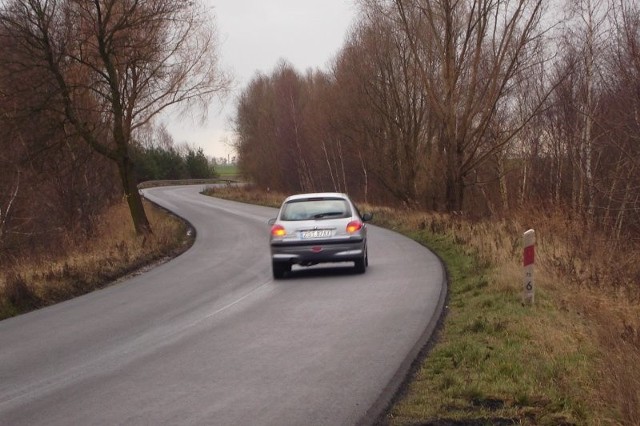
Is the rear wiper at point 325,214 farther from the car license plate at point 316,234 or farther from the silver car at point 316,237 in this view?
the car license plate at point 316,234

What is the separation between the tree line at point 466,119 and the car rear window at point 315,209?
5.15 meters

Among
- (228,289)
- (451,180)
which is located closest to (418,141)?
(451,180)

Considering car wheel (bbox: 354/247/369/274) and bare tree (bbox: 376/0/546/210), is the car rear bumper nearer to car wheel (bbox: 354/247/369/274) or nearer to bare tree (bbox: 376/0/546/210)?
car wheel (bbox: 354/247/369/274)

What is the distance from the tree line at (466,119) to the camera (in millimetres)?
18344

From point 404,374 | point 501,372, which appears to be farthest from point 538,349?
point 404,374

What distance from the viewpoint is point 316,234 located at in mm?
15438

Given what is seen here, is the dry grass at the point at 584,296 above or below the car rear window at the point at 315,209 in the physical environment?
below

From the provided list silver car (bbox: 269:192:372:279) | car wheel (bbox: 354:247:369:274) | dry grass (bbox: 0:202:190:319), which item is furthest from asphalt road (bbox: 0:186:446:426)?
dry grass (bbox: 0:202:190:319)

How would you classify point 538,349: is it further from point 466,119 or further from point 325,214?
point 466,119

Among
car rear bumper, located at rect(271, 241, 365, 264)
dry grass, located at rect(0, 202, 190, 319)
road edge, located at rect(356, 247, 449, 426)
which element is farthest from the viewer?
car rear bumper, located at rect(271, 241, 365, 264)

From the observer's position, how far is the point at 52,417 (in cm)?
616

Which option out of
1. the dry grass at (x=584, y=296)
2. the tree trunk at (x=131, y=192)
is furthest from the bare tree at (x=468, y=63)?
the tree trunk at (x=131, y=192)

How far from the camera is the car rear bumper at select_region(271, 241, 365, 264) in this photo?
15.4m

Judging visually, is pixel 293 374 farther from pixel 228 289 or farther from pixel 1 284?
pixel 1 284
